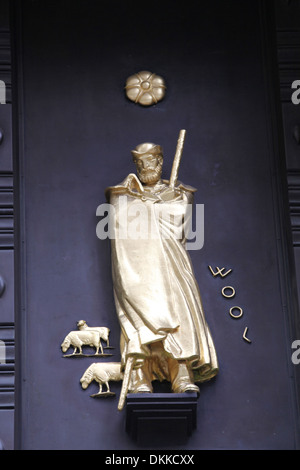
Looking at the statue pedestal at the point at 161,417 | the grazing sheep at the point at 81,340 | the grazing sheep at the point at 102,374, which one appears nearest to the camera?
the statue pedestal at the point at 161,417

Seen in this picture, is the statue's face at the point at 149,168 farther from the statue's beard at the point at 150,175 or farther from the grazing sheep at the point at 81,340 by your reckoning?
the grazing sheep at the point at 81,340

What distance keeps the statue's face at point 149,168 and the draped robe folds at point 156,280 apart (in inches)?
2.7

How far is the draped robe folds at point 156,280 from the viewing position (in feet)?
24.9

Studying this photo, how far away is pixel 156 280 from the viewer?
7758mm

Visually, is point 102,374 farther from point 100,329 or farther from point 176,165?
point 176,165

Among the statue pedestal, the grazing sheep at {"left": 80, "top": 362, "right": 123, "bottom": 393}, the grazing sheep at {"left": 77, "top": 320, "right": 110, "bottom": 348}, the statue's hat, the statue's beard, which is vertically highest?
the statue's hat

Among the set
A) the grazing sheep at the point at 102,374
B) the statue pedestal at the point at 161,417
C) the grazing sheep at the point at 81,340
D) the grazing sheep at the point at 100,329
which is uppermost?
the grazing sheep at the point at 100,329

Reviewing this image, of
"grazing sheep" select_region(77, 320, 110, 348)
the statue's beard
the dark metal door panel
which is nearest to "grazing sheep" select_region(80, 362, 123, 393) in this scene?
the dark metal door panel

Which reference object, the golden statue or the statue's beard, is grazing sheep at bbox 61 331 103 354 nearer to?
the golden statue

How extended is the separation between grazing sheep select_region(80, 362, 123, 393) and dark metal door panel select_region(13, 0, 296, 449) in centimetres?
7

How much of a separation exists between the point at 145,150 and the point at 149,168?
0.42 feet

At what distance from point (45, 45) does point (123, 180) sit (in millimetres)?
1257

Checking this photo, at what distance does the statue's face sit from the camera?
818 centimetres

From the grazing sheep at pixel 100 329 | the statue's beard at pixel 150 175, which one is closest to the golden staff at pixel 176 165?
the statue's beard at pixel 150 175
